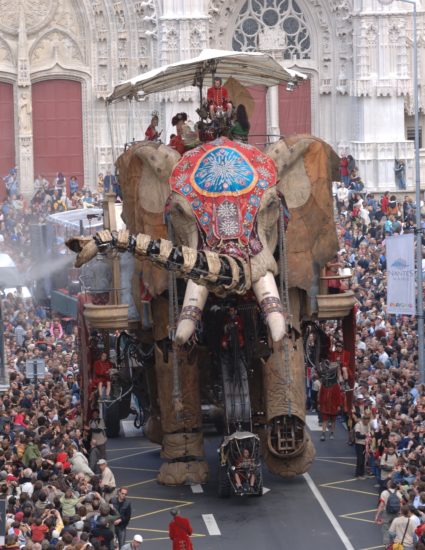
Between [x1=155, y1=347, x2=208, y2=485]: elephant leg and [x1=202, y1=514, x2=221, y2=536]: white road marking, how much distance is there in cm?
136

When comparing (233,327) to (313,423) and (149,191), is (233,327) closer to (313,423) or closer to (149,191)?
(149,191)

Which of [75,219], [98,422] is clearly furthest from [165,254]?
[75,219]

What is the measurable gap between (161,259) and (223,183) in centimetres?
417

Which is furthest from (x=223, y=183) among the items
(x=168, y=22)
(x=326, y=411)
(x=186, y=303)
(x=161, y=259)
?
(x=168, y=22)

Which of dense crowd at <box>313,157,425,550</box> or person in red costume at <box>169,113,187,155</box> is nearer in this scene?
dense crowd at <box>313,157,425,550</box>

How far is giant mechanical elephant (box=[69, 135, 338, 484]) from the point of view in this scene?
91.5 ft

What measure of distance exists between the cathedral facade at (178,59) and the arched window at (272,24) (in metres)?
0.03

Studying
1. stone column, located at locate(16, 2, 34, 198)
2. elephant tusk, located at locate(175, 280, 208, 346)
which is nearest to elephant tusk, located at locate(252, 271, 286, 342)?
elephant tusk, located at locate(175, 280, 208, 346)

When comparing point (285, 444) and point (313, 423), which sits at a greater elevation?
point (285, 444)

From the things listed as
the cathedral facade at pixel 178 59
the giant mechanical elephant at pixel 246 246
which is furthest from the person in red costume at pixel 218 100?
the cathedral facade at pixel 178 59

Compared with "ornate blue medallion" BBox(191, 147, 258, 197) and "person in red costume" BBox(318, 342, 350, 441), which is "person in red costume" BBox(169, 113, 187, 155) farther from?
"person in red costume" BBox(318, 342, 350, 441)

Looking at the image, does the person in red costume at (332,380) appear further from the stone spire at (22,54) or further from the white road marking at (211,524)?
the stone spire at (22,54)

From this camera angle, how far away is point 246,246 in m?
27.8

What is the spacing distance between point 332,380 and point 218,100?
4.89 meters
